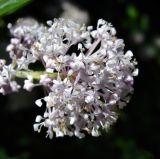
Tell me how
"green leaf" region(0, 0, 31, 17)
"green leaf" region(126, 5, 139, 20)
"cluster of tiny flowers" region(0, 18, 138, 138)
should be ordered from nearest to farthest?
1. "cluster of tiny flowers" region(0, 18, 138, 138)
2. "green leaf" region(0, 0, 31, 17)
3. "green leaf" region(126, 5, 139, 20)

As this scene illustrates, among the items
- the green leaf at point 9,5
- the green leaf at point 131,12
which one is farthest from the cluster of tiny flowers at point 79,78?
the green leaf at point 131,12

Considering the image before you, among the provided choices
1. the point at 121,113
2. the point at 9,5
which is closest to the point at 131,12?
the point at 121,113

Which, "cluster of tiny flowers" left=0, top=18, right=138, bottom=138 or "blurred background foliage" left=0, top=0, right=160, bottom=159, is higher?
"cluster of tiny flowers" left=0, top=18, right=138, bottom=138

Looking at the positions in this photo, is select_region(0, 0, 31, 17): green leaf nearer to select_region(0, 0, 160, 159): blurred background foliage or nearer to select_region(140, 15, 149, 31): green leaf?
select_region(0, 0, 160, 159): blurred background foliage

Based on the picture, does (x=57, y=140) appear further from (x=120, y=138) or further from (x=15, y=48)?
(x=15, y=48)

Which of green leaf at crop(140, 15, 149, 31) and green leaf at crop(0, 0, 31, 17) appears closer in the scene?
green leaf at crop(0, 0, 31, 17)

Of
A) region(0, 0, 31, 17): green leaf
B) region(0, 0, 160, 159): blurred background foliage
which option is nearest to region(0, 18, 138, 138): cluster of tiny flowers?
region(0, 0, 31, 17): green leaf

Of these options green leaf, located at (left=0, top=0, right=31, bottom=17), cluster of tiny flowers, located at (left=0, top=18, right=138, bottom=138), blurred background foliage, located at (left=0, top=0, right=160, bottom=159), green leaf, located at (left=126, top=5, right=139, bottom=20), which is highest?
green leaf, located at (left=0, top=0, right=31, bottom=17)
